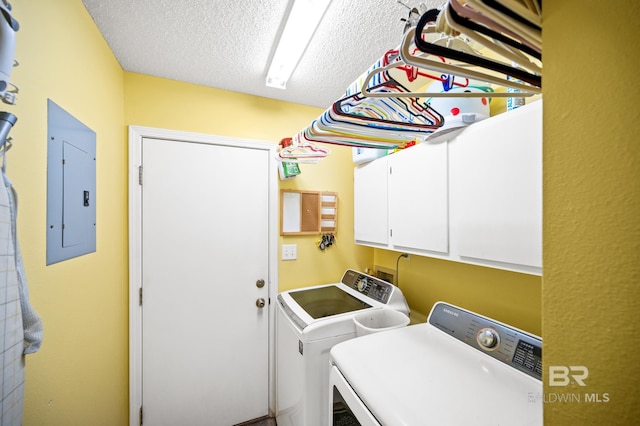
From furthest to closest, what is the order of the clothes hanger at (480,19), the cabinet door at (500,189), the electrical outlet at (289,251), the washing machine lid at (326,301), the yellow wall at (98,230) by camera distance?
the electrical outlet at (289,251), the washing machine lid at (326,301), the cabinet door at (500,189), the yellow wall at (98,230), the clothes hanger at (480,19)

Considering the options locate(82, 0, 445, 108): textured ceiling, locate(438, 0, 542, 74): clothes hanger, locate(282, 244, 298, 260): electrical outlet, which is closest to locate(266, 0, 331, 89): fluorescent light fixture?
locate(82, 0, 445, 108): textured ceiling

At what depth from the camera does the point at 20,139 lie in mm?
710

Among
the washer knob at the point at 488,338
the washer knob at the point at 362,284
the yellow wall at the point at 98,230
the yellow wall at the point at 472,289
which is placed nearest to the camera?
the yellow wall at the point at 98,230

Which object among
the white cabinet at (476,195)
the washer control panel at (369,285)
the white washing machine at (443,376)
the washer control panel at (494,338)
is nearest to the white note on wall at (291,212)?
the washer control panel at (369,285)

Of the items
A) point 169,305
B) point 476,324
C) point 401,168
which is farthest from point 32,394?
point 401,168

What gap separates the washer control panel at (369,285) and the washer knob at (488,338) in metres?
0.59

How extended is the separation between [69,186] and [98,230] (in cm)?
36

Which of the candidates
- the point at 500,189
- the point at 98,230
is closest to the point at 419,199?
the point at 500,189

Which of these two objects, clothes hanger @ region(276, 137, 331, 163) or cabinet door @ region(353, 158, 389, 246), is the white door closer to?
clothes hanger @ region(276, 137, 331, 163)

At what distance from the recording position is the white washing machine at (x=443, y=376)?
2.47 feet

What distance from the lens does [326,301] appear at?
179cm

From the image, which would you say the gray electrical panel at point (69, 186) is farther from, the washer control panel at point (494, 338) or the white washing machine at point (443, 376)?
the washer control panel at point (494, 338)

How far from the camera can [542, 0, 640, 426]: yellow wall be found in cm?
30

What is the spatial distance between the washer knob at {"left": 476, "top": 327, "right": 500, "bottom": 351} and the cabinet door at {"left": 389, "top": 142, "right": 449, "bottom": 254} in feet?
1.27
